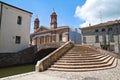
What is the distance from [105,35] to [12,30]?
1718cm

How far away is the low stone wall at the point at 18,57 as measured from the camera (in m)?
14.2

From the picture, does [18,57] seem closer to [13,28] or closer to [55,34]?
[13,28]

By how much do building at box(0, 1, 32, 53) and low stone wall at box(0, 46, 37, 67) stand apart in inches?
41.4

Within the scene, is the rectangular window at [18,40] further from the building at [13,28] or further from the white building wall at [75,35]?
the white building wall at [75,35]

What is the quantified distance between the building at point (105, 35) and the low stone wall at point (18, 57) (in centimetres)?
1267

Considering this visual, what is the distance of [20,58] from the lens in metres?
16.0

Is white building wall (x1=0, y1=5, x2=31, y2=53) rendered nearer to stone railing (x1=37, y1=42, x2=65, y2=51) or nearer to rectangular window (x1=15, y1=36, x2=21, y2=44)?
rectangular window (x1=15, y1=36, x2=21, y2=44)

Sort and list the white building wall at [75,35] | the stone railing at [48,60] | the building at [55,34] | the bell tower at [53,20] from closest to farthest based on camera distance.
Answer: the stone railing at [48,60] < the building at [55,34] < the white building wall at [75,35] < the bell tower at [53,20]

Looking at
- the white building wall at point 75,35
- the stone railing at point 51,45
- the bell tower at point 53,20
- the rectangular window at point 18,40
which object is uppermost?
the bell tower at point 53,20

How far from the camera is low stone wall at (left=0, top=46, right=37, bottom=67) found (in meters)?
14.2

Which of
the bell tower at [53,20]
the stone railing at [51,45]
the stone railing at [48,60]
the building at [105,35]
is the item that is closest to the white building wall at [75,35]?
the building at [105,35]

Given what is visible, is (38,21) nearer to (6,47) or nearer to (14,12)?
(14,12)

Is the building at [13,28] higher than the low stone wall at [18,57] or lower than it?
higher

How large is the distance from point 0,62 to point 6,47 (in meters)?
2.44
